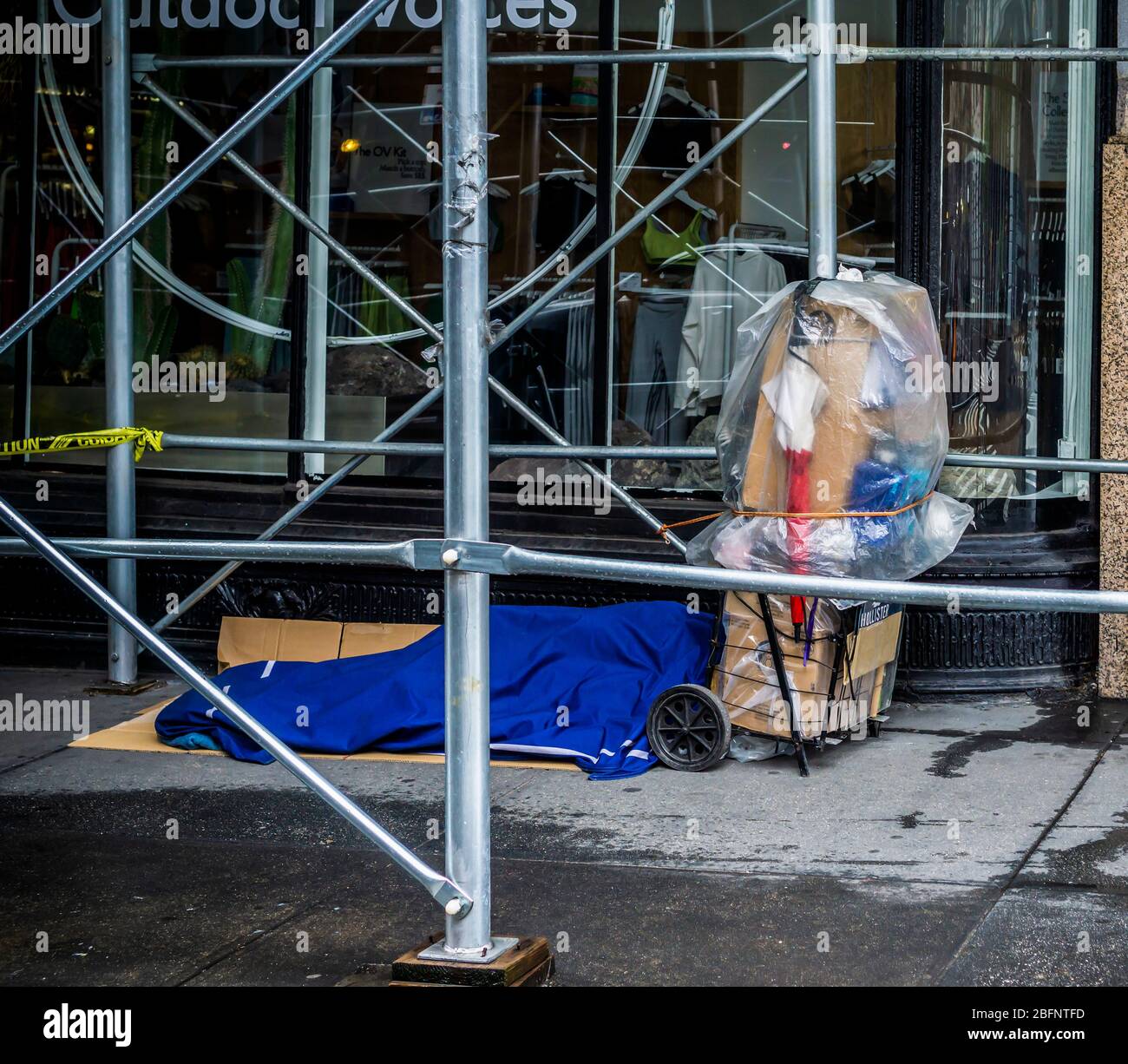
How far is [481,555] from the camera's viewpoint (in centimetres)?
342

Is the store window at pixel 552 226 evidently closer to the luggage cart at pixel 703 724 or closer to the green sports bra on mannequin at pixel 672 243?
the green sports bra on mannequin at pixel 672 243

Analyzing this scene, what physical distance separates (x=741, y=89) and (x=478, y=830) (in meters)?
4.84

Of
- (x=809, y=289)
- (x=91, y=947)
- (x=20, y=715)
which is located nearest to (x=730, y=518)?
(x=809, y=289)

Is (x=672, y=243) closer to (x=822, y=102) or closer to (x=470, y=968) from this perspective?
(x=822, y=102)

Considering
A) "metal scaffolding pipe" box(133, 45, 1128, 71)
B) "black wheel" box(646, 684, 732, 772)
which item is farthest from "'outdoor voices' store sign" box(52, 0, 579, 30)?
"black wheel" box(646, 684, 732, 772)

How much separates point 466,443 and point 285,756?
2.74 ft

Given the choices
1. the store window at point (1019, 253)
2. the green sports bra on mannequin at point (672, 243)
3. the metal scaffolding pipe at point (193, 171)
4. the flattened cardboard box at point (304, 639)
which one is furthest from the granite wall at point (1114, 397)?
the metal scaffolding pipe at point (193, 171)

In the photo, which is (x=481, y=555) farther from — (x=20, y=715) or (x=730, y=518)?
(x=20, y=715)

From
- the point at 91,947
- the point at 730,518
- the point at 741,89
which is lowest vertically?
the point at 91,947

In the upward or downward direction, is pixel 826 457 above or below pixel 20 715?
above

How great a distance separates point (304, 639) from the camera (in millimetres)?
7188

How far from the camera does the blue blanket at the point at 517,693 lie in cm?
612

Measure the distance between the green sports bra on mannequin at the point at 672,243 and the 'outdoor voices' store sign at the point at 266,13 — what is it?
1106 millimetres

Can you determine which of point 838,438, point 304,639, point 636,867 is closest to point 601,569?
point 636,867
